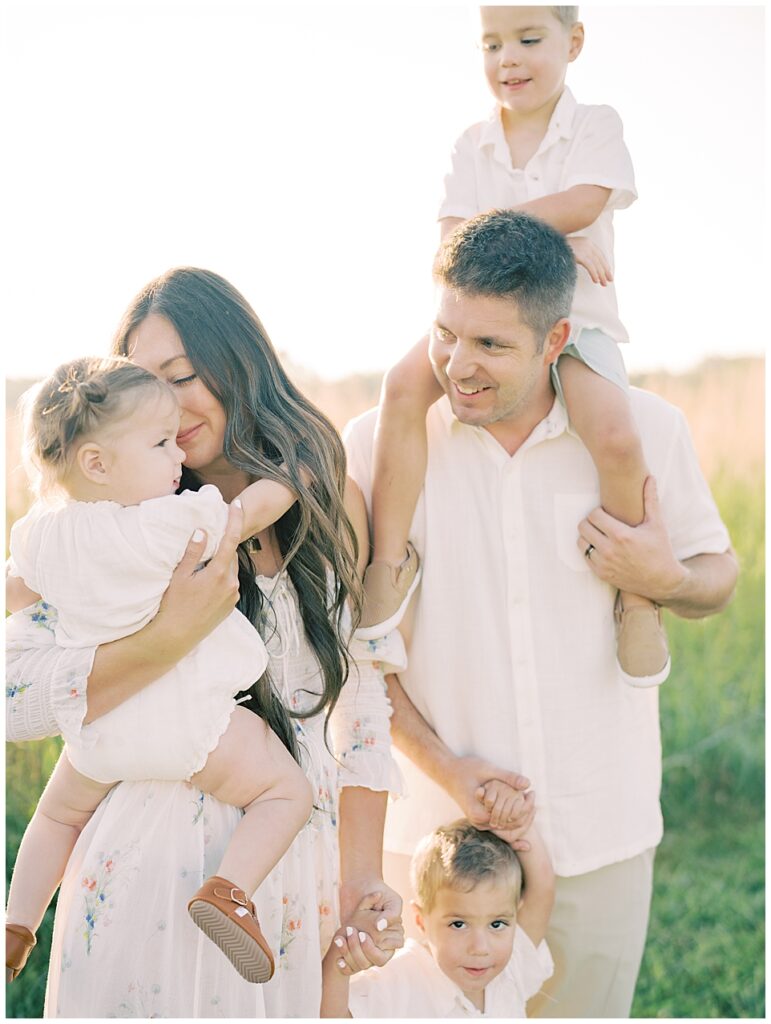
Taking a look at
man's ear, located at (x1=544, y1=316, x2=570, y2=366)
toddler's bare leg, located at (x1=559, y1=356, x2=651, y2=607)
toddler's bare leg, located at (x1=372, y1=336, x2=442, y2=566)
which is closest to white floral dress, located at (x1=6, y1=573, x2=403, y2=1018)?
toddler's bare leg, located at (x1=372, y1=336, x2=442, y2=566)

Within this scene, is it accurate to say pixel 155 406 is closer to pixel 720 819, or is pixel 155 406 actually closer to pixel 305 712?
pixel 305 712

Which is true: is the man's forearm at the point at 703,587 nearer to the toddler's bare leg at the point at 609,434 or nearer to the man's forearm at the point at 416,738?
the toddler's bare leg at the point at 609,434

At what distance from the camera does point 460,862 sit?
3.04 meters

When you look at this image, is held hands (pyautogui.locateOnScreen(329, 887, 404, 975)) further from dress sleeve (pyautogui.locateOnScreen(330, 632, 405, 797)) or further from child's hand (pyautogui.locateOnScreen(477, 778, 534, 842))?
child's hand (pyautogui.locateOnScreen(477, 778, 534, 842))

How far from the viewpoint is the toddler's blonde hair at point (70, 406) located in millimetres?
2361

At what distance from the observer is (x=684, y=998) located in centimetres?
520

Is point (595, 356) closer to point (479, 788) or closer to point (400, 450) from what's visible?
A: point (400, 450)

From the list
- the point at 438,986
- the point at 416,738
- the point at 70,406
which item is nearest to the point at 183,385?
the point at 70,406

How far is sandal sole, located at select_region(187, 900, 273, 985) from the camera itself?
2.24m

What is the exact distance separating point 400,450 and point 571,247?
2.30 feet

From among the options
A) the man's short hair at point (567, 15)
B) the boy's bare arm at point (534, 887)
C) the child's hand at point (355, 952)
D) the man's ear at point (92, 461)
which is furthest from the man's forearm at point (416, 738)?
the man's short hair at point (567, 15)

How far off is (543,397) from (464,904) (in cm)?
134

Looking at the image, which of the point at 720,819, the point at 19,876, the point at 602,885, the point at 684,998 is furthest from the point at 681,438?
the point at 720,819

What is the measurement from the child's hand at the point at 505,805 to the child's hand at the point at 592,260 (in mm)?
1359
